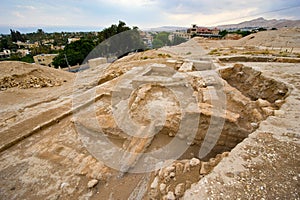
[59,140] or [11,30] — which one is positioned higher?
[11,30]

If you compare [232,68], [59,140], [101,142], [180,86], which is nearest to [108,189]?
[101,142]

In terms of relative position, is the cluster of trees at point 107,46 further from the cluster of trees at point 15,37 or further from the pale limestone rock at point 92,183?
the cluster of trees at point 15,37

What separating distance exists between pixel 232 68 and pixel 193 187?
640cm

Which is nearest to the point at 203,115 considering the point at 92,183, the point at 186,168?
the point at 186,168

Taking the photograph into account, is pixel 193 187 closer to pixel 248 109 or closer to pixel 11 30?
pixel 248 109

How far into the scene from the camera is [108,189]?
2.48m

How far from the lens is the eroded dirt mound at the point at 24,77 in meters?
8.92

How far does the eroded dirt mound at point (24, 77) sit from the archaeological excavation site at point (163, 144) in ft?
14.8

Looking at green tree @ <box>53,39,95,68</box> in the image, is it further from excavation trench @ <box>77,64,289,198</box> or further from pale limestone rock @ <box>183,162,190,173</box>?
pale limestone rock @ <box>183,162,190,173</box>

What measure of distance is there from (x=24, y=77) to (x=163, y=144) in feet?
33.6

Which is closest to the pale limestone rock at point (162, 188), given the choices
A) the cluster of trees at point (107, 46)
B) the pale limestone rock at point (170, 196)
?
the pale limestone rock at point (170, 196)

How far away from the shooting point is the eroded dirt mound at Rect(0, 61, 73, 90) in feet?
29.3

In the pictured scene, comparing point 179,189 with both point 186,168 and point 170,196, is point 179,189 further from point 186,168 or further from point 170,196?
point 186,168

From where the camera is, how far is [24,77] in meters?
9.52
